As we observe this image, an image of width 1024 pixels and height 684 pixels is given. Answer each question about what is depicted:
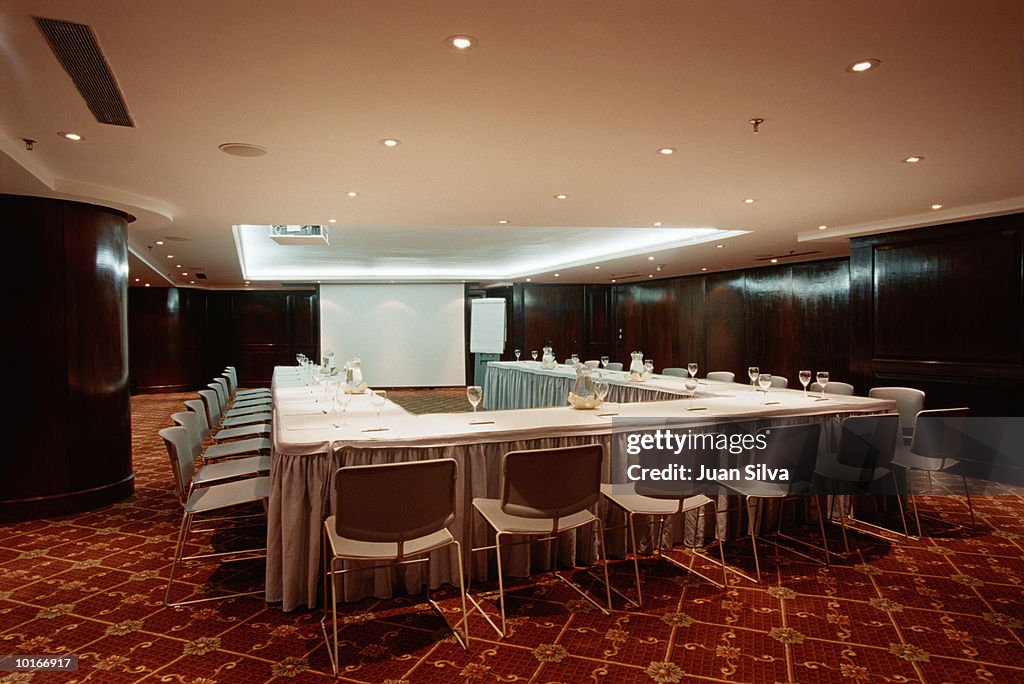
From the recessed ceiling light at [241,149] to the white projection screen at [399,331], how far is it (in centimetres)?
1082

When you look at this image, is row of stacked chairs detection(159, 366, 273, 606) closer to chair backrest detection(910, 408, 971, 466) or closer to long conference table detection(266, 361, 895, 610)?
long conference table detection(266, 361, 895, 610)

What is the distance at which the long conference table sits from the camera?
2.88 m

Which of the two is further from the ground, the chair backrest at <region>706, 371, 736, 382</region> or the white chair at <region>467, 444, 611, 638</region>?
the chair backrest at <region>706, 371, 736, 382</region>

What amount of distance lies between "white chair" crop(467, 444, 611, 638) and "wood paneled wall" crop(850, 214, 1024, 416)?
5.06 meters

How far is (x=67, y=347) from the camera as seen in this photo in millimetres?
4645

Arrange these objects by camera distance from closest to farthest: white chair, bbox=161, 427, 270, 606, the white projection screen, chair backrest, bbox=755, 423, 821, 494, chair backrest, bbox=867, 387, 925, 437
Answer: white chair, bbox=161, 427, 270, 606, chair backrest, bbox=755, 423, 821, 494, chair backrest, bbox=867, 387, 925, 437, the white projection screen

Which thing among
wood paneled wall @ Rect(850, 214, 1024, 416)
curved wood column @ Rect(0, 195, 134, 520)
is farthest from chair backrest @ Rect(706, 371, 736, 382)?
curved wood column @ Rect(0, 195, 134, 520)

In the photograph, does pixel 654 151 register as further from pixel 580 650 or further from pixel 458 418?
pixel 580 650

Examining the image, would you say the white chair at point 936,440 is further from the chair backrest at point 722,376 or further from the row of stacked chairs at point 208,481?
the row of stacked chairs at point 208,481

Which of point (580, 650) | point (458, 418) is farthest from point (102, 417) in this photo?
point (580, 650)

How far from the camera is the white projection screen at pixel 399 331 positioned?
47.0 feet

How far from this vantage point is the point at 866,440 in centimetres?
363

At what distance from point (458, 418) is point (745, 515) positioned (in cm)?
212

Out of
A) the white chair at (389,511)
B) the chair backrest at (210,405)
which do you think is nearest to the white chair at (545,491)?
the white chair at (389,511)
